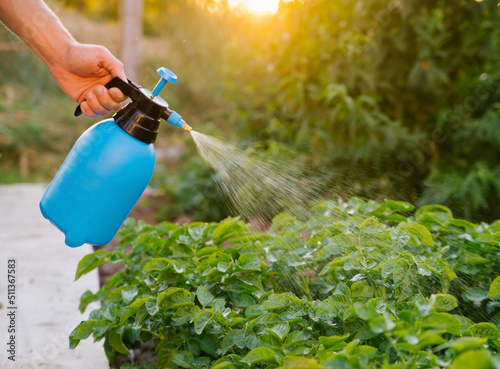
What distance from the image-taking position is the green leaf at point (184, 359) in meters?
1.05

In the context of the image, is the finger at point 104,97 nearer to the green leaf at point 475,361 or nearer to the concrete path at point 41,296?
the concrete path at point 41,296

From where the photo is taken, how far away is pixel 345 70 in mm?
3137

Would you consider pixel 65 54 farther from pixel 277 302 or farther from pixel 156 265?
pixel 277 302

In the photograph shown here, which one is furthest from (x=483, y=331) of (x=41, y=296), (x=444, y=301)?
(x=41, y=296)

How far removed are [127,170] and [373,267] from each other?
0.73 metres

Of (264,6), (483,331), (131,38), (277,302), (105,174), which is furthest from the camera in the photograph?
(131,38)

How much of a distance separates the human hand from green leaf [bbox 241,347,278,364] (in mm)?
911

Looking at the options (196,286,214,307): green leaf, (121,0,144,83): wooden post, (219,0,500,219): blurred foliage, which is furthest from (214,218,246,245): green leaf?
(121,0,144,83): wooden post

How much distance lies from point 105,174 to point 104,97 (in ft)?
0.98

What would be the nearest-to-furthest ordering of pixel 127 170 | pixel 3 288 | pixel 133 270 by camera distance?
1. pixel 127 170
2. pixel 133 270
3. pixel 3 288

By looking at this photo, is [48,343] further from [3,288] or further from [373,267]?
[373,267]

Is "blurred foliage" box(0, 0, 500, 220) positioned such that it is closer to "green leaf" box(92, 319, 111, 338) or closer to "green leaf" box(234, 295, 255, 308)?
"green leaf" box(234, 295, 255, 308)

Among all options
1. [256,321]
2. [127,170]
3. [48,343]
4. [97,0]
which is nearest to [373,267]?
[256,321]

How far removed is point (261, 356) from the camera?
34.9 inches
